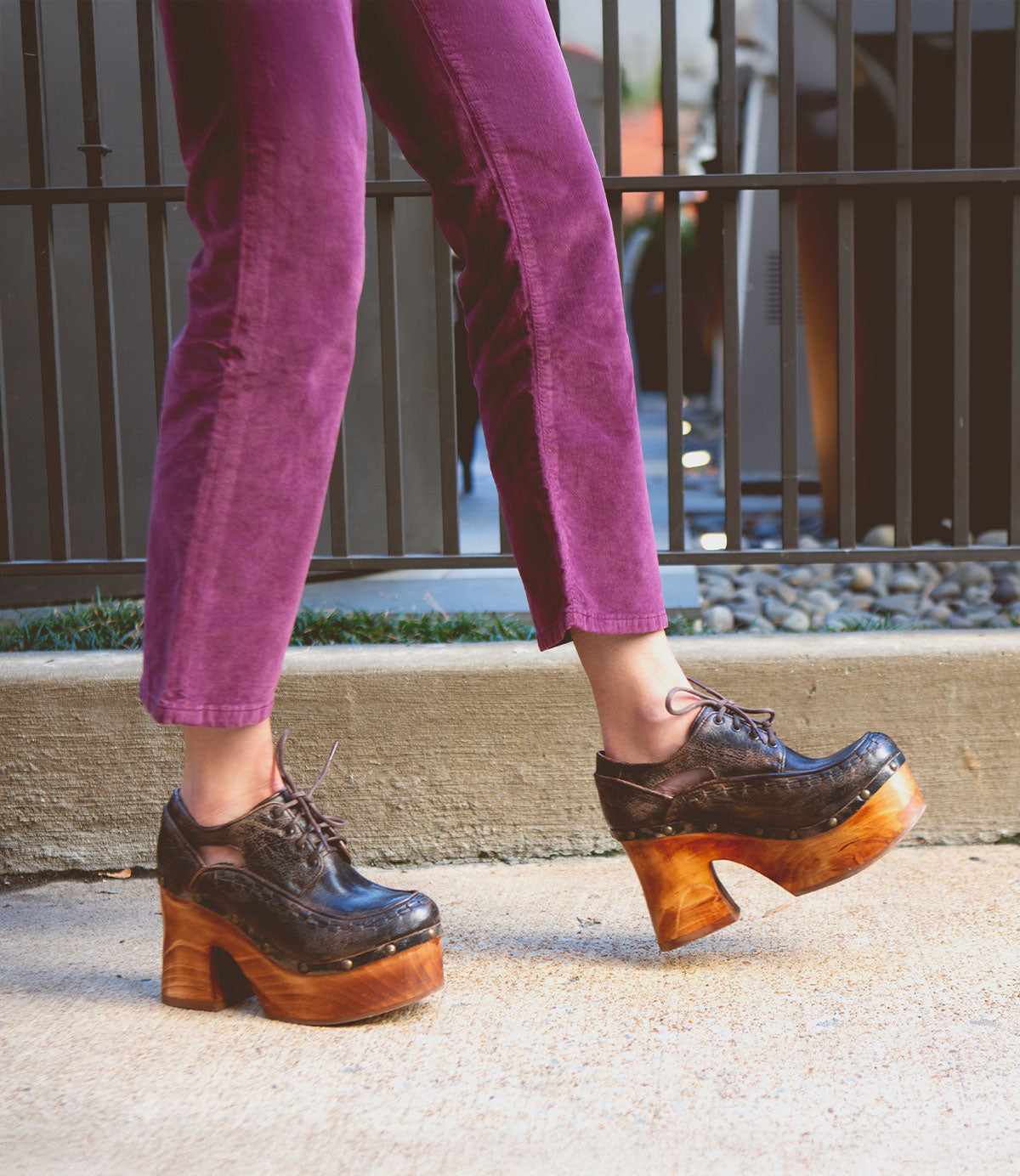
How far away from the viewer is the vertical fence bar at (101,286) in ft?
5.77

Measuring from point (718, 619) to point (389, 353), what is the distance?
1.40 meters

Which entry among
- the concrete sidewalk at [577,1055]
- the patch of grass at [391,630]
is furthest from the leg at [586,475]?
the patch of grass at [391,630]

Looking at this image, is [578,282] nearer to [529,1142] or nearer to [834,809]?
[834,809]

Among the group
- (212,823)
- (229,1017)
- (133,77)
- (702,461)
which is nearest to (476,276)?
(212,823)

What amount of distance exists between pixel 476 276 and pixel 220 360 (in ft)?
1.04

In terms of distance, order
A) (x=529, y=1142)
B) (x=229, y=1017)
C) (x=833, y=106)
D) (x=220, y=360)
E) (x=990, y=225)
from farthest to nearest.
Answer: (x=833, y=106)
(x=990, y=225)
(x=229, y=1017)
(x=220, y=360)
(x=529, y=1142)

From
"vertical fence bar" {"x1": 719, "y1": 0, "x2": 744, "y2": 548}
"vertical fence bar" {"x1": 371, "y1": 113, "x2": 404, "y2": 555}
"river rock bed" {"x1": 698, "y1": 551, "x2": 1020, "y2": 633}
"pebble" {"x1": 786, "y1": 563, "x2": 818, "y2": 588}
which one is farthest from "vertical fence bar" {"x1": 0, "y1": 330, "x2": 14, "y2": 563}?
"pebble" {"x1": 786, "y1": 563, "x2": 818, "y2": 588}

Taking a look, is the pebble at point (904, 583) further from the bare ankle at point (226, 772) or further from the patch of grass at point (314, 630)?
the bare ankle at point (226, 772)

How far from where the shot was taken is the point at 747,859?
1227 millimetres

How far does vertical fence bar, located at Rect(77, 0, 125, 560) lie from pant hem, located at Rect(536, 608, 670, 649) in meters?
0.94

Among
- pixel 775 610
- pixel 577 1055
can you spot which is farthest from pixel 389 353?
pixel 775 610

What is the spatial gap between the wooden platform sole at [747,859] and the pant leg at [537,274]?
25cm

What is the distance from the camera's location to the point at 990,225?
385 cm

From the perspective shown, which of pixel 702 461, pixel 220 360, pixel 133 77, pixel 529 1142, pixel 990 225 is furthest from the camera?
pixel 702 461
